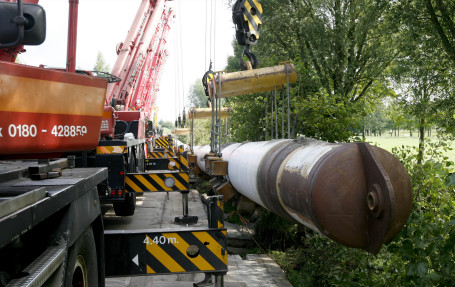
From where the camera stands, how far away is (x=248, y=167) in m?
5.52

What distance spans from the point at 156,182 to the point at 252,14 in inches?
125

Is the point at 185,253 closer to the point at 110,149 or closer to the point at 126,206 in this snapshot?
the point at 110,149

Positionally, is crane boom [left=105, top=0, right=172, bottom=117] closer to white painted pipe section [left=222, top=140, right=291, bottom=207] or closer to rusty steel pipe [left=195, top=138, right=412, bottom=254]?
white painted pipe section [left=222, top=140, right=291, bottom=207]

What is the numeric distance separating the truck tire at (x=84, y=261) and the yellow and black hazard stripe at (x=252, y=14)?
4.01 meters

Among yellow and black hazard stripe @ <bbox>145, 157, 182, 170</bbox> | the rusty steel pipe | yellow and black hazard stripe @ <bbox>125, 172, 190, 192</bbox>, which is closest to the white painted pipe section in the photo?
yellow and black hazard stripe @ <bbox>125, 172, 190, 192</bbox>

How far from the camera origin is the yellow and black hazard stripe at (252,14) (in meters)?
6.29

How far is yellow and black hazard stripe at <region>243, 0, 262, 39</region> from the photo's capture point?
247 inches

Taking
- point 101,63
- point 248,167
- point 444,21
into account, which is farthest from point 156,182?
point 101,63

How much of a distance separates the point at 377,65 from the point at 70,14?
1268 centimetres

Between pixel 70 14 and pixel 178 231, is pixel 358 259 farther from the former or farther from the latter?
pixel 70 14

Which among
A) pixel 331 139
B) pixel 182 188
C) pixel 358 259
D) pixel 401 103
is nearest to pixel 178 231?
pixel 358 259

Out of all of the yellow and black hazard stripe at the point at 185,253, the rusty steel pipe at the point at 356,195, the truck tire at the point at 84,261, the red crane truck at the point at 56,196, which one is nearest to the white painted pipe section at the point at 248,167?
the red crane truck at the point at 56,196

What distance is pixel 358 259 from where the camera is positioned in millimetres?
5695

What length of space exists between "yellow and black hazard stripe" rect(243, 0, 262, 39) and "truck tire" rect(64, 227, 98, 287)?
4015mm
